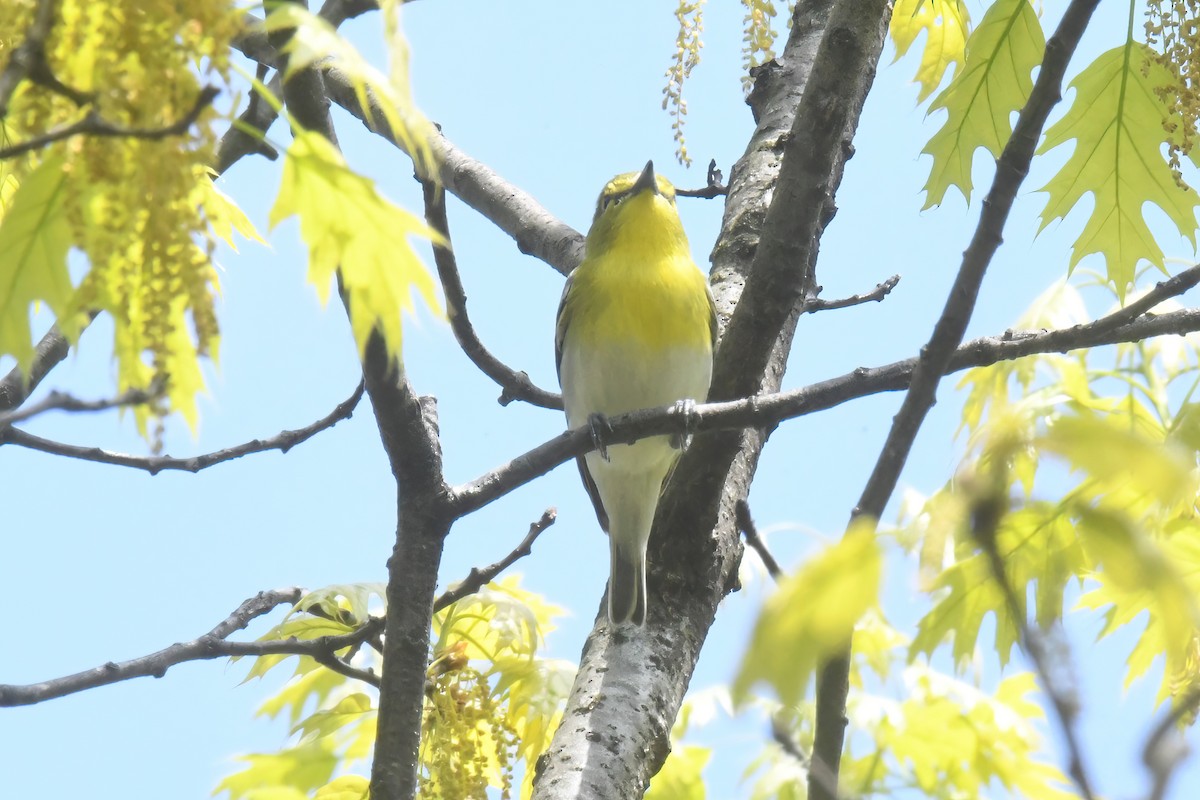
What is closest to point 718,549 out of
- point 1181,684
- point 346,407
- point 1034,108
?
point 346,407

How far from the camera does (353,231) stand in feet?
5.23

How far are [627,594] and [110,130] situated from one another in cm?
240

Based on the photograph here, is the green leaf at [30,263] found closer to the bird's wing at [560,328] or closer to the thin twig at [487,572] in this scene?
the thin twig at [487,572]

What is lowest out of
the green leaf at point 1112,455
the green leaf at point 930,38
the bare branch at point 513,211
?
the green leaf at point 1112,455

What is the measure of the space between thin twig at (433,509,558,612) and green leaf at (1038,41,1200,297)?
1625 millimetres

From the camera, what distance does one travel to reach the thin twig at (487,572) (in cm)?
311

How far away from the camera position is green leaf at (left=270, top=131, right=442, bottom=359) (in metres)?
1.58

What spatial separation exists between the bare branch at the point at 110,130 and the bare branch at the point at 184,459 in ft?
6.30

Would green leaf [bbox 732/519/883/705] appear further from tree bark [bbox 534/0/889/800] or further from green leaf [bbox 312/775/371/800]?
green leaf [bbox 312/775/371/800]

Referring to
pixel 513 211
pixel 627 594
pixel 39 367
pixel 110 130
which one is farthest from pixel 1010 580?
pixel 513 211

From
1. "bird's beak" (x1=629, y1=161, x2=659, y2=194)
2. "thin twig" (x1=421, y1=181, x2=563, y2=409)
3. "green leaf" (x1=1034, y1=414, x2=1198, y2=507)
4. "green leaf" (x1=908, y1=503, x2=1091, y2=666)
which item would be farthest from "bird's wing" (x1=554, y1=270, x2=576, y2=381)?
"green leaf" (x1=1034, y1=414, x2=1198, y2=507)

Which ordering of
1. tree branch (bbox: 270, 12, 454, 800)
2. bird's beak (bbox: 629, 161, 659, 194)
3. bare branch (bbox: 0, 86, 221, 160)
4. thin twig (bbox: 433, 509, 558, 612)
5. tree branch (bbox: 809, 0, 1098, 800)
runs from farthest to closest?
bird's beak (bbox: 629, 161, 659, 194)
thin twig (bbox: 433, 509, 558, 612)
tree branch (bbox: 270, 12, 454, 800)
bare branch (bbox: 0, 86, 221, 160)
tree branch (bbox: 809, 0, 1098, 800)

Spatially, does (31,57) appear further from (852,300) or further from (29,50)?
(852,300)

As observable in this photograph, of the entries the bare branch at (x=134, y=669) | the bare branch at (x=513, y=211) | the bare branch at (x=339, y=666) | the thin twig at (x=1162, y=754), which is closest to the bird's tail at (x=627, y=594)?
the bare branch at (x=339, y=666)
